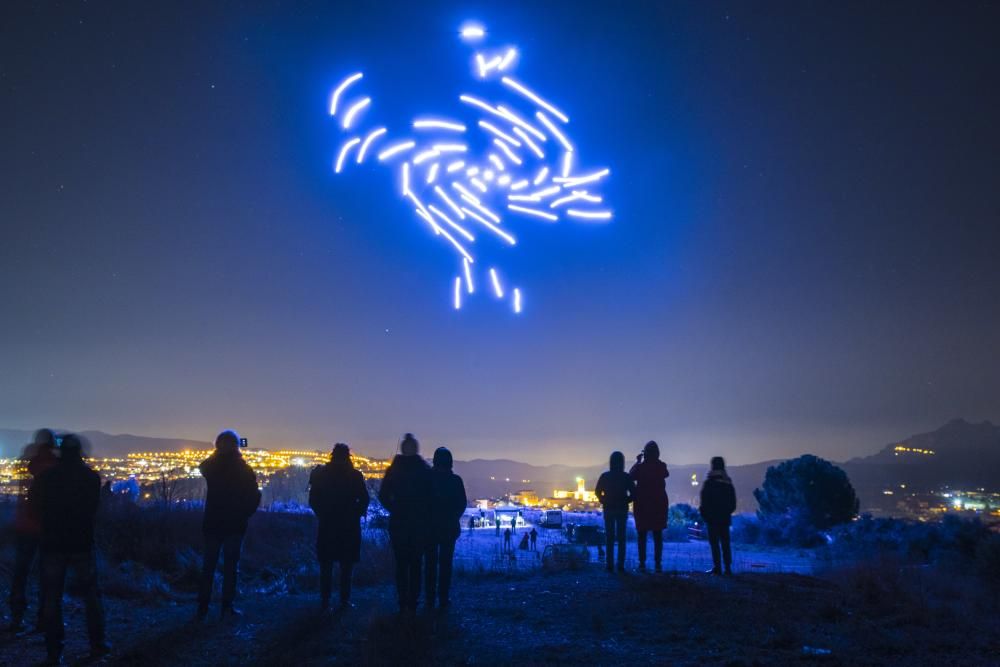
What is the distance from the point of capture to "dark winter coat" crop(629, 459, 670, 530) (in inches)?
420

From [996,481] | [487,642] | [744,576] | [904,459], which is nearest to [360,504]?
[487,642]

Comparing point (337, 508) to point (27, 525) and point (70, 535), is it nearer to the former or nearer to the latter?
point (70, 535)

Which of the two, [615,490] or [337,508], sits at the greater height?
[615,490]

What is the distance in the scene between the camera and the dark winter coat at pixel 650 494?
35.0 feet

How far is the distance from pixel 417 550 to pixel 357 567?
449 cm

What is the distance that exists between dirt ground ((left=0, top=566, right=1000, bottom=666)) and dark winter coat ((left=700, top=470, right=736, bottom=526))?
1.54 meters

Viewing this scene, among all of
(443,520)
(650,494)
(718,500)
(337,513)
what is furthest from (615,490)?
(337,513)

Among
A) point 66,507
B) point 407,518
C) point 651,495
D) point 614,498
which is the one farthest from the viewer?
point 651,495

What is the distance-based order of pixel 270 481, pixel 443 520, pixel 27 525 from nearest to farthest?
pixel 27 525 → pixel 443 520 → pixel 270 481

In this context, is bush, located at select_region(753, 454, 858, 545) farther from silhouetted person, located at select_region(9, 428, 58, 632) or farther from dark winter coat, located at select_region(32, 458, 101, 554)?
dark winter coat, located at select_region(32, 458, 101, 554)

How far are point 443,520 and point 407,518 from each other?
1.52 feet

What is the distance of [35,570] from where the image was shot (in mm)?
9375

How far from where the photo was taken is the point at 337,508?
801 cm

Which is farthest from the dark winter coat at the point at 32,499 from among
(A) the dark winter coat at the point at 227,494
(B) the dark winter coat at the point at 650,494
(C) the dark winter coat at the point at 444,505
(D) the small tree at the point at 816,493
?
(D) the small tree at the point at 816,493
